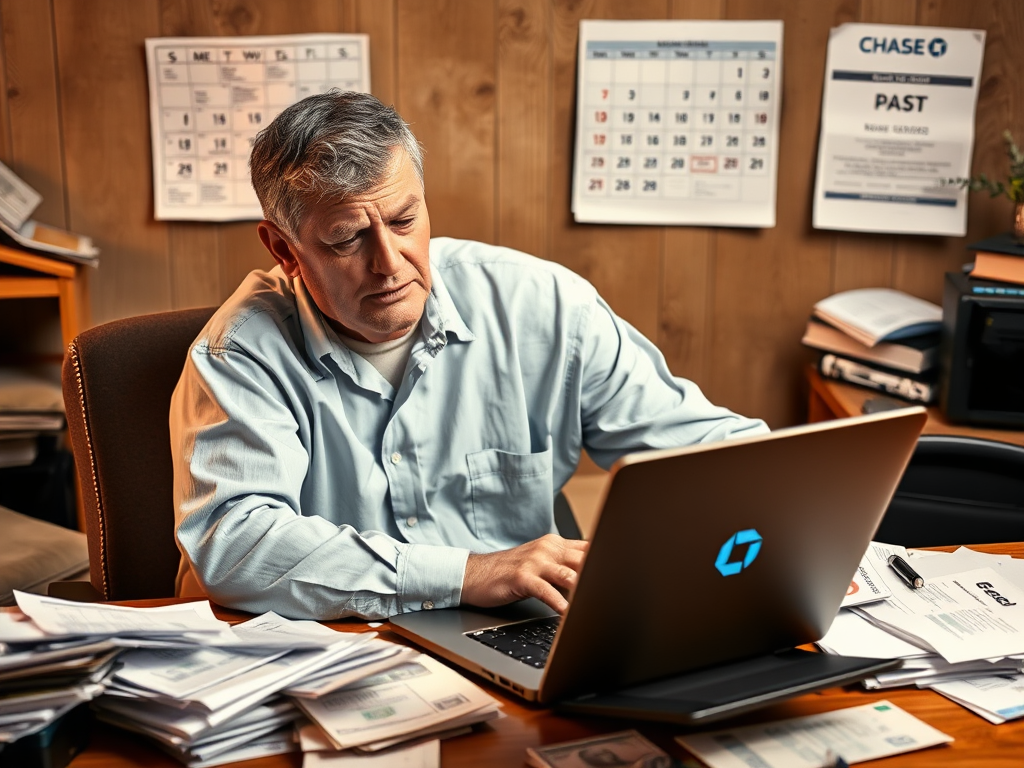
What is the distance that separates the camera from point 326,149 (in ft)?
4.36

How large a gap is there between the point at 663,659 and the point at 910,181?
1807mm

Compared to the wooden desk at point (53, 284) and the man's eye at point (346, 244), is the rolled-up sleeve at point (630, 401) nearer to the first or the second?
the man's eye at point (346, 244)

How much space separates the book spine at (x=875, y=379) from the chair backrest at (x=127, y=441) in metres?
1.41

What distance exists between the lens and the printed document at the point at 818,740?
0.88m

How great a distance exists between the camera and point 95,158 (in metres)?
2.40

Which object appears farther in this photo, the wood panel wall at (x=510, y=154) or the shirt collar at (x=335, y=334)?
the wood panel wall at (x=510, y=154)

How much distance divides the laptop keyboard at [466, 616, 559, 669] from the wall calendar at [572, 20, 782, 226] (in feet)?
4.85

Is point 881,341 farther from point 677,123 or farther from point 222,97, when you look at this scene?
point 222,97

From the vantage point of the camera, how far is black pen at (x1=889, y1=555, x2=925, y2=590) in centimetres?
121

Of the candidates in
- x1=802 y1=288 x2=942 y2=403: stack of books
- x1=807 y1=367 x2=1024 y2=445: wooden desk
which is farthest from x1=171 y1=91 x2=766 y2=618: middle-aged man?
x1=802 y1=288 x2=942 y2=403: stack of books

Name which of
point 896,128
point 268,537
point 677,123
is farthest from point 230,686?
point 896,128

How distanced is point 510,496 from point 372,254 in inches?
16.4

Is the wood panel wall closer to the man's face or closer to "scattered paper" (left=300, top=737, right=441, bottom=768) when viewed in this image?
the man's face

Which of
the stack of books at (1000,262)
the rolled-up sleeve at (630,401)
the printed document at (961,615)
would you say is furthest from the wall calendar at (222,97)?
the printed document at (961,615)
